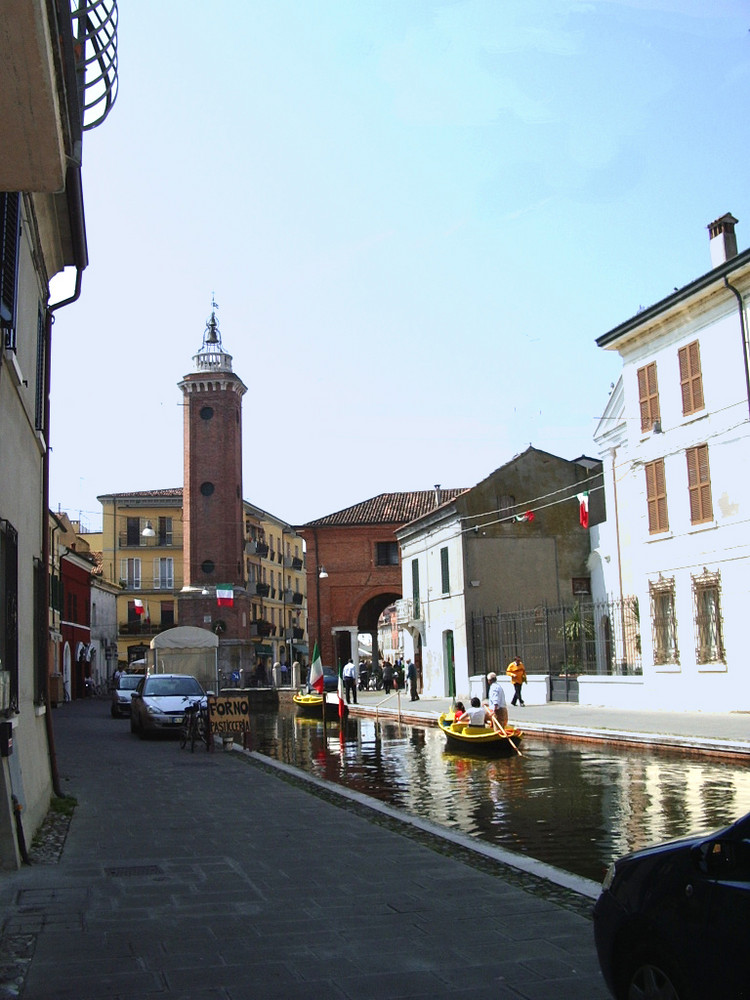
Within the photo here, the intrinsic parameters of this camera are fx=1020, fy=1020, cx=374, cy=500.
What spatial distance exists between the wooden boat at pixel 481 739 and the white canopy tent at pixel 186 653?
23437 mm

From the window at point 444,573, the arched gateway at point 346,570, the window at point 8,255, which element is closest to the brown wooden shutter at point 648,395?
the window at point 444,573

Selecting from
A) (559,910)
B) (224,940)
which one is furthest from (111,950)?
(559,910)

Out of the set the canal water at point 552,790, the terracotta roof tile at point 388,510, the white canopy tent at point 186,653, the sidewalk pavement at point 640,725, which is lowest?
the canal water at point 552,790

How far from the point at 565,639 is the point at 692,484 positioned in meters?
7.21

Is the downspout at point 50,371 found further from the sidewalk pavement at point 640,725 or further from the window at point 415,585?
the window at point 415,585

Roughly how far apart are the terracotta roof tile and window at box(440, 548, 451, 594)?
53.6 feet

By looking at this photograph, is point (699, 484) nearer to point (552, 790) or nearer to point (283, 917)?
point (552, 790)

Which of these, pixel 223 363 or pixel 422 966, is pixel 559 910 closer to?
pixel 422 966

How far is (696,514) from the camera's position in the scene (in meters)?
26.4

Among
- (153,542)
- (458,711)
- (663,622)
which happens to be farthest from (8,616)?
(153,542)

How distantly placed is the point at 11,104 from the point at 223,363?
62.0m

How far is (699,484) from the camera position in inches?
1034

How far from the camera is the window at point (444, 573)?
140 feet

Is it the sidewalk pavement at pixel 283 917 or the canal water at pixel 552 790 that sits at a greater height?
the sidewalk pavement at pixel 283 917
